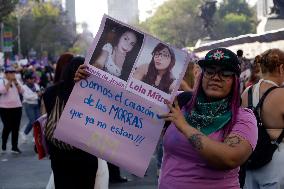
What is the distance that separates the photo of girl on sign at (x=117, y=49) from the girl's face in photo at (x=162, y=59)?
0.10 meters

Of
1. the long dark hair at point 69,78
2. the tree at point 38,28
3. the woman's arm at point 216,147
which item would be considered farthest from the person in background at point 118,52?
the tree at point 38,28

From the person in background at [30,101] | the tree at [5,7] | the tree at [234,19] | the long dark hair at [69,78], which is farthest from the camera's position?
the tree at [234,19]

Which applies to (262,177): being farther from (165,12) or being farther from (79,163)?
(165,12)

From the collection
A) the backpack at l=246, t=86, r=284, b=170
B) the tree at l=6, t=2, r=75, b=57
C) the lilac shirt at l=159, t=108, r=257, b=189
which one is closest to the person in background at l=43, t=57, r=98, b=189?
the backpack at l=246, t=86, r=284, b=170

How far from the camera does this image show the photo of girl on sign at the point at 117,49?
11.2 feet

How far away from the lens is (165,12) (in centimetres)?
9888

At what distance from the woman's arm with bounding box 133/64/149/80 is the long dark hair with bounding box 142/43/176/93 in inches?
0.7

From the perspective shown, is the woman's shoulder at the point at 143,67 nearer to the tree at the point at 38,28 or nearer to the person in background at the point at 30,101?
the person in background at the point at 30,101

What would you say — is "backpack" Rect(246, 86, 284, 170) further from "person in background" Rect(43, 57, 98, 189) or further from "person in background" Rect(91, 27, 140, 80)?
"person in background" Rect(91, 27, 140, 80)

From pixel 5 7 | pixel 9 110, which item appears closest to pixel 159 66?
pixel 9 110

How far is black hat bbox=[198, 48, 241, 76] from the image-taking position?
120 inches

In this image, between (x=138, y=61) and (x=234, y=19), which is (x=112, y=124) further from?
(x=234, y=19)

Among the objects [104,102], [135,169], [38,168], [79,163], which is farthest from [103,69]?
[38,168]

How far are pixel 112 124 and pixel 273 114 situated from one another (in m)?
1.46
